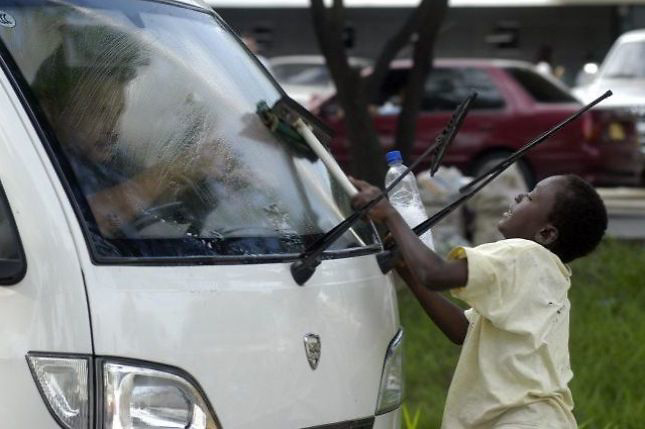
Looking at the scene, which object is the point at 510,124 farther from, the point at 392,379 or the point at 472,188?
the point at 392,379

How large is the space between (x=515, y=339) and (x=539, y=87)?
1246 cm

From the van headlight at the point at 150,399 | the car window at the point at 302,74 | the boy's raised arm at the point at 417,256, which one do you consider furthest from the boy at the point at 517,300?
the car window at the point at 302,74

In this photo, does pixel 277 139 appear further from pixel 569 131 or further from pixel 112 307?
pixel 569 131

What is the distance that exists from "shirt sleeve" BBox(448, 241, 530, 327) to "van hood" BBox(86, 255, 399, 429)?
31cm

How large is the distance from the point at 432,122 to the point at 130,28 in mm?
11522

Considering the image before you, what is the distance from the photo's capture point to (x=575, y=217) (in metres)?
3.75

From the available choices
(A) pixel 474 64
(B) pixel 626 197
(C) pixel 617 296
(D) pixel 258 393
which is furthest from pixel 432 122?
(D) pixel 258 393

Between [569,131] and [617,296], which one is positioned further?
[569,131]

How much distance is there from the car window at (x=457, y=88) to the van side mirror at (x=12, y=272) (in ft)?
41.3

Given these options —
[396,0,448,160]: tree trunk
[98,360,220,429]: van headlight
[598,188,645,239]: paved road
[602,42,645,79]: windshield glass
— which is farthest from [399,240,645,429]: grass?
[602,42,645,79]: windshield glass

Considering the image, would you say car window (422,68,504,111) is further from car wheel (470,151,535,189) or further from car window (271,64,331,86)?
car window (271,64,331,86)

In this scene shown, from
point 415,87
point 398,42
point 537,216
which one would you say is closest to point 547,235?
point 537,216

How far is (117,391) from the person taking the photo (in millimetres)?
3025

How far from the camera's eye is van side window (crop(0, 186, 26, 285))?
303 cm
